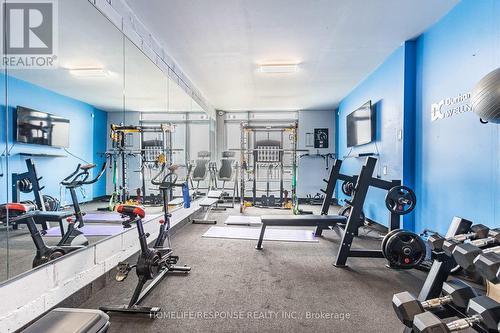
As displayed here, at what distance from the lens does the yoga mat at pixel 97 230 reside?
201cm

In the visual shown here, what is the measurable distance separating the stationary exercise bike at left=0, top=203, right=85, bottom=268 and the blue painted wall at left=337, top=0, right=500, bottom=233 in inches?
147

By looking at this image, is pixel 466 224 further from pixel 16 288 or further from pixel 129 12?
pixel 129 12

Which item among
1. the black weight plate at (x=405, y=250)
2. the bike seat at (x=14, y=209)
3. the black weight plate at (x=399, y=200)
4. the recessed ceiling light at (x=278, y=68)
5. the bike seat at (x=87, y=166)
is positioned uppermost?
the recessed ceiling light at (x=278, y=68)

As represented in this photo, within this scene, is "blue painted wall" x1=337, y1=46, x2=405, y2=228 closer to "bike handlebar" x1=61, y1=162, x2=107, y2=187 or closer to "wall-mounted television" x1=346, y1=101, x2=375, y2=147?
"wall-mounted television" x1=346, y1=101, x2=375, y2=147

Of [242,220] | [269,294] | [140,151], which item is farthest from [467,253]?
[242,220]

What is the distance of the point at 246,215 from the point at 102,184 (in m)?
3.40

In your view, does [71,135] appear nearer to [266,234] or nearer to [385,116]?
[266,234]

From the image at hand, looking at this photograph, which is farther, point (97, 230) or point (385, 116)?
point (385, 116)

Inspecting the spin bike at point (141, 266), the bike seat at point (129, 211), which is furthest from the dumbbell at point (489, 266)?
the bike seat at point (129, 211)

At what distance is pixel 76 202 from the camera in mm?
2303

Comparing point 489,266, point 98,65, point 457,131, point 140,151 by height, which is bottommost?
point 489,266

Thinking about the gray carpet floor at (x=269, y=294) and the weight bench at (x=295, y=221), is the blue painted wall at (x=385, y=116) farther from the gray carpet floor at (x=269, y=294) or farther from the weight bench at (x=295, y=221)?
the gray carpet floor at (x=269, y=294)
